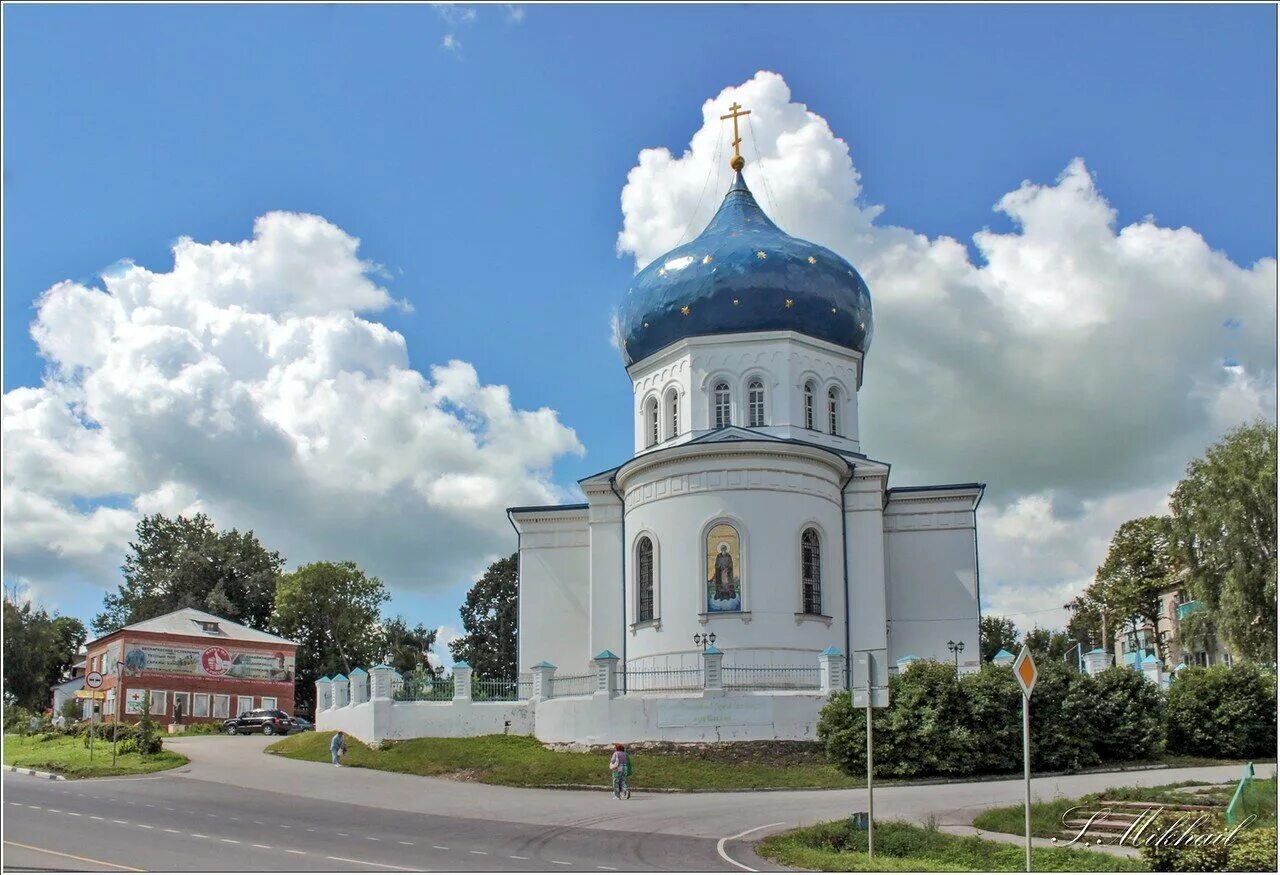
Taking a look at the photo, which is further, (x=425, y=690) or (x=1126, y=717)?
(x=425, y=690)

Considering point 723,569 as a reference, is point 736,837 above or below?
below

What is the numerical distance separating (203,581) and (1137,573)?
47565 millimetres

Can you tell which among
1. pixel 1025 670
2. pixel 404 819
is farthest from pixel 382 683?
pixel 1025 670

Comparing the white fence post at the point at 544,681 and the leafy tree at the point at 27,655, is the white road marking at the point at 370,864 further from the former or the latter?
the leafy tree at the point at 27,655

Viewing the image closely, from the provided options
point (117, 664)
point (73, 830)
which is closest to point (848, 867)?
point (73, 830)

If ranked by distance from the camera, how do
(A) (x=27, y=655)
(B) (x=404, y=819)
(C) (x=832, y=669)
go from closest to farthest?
(B) (x=404, y=819) < (C) (x=832, y=669) < (A) (x=27, y=655)

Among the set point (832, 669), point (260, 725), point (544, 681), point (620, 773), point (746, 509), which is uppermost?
point (746, 509)

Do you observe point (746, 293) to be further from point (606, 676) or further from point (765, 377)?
point (606, 676)

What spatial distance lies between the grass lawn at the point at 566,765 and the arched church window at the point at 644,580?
198 inches

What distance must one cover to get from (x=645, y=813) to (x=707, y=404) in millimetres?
17242

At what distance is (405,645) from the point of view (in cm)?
6494

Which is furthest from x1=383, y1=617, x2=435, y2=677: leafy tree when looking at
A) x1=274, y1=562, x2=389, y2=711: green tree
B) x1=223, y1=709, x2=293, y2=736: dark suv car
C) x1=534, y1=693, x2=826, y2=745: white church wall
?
x1=534, y1=693, x2=826, y2=745: white church wall

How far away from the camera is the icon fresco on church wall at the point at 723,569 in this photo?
30016 mm

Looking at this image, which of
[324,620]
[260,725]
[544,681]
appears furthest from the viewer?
[324,620]
